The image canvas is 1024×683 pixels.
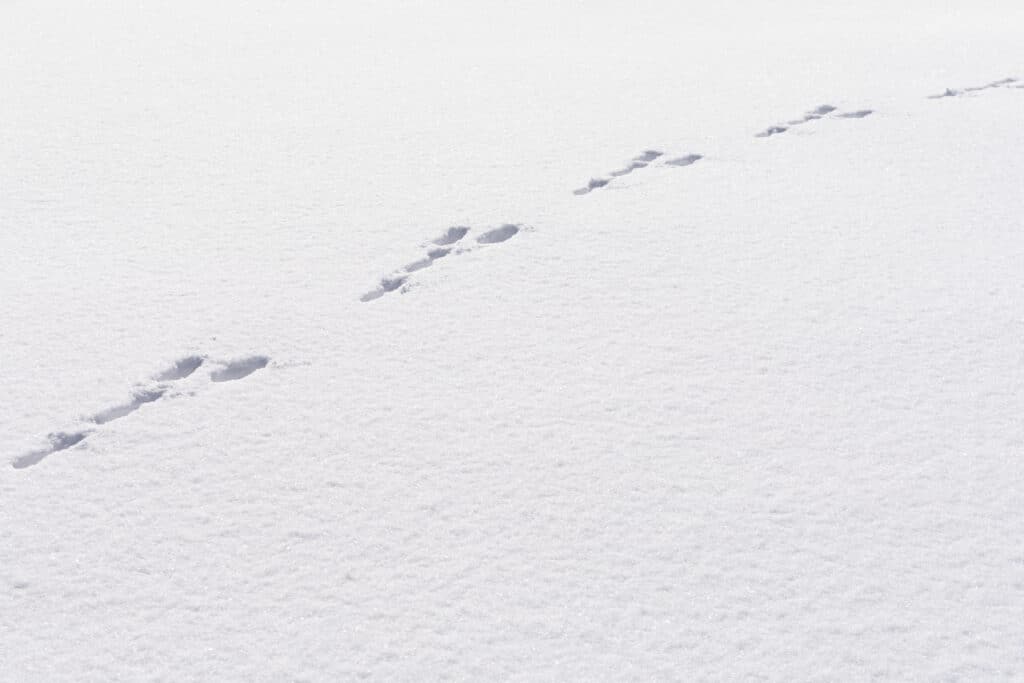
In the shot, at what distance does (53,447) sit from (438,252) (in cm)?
151

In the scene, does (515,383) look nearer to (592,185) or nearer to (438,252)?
(438,252)

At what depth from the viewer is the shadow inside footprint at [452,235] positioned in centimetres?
403

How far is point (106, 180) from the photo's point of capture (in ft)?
15.3

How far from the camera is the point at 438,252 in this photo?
394 cm

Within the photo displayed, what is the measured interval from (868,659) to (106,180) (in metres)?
3.68

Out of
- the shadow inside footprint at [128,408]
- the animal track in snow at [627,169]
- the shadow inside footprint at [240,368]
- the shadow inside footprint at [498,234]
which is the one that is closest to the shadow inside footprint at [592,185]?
the animal track in snow at [627,169]

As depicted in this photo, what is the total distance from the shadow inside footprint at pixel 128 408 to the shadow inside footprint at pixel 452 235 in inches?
49.9

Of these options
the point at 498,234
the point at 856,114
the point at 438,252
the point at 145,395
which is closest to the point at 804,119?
the point at 856,114

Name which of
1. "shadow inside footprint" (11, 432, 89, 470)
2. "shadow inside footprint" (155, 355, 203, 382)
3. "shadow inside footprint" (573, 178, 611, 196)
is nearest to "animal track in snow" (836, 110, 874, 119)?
"shadow inside footprint" (573, 178, 611, 196)

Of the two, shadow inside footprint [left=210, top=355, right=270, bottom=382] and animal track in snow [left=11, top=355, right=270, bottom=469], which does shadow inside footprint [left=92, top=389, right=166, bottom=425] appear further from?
shadow inside footprint [left=210, top=355, right=270, bottom=382]

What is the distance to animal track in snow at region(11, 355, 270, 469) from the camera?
2.84 metres

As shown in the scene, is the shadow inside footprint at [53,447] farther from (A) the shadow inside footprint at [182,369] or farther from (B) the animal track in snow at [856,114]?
(B) the animal track in snow at [856,114]

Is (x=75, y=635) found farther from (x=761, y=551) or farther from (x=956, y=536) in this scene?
(x=956, y=536)

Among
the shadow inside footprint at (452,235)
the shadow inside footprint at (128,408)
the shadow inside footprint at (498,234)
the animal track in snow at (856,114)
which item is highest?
the shadow inside footprint at (128,408)
